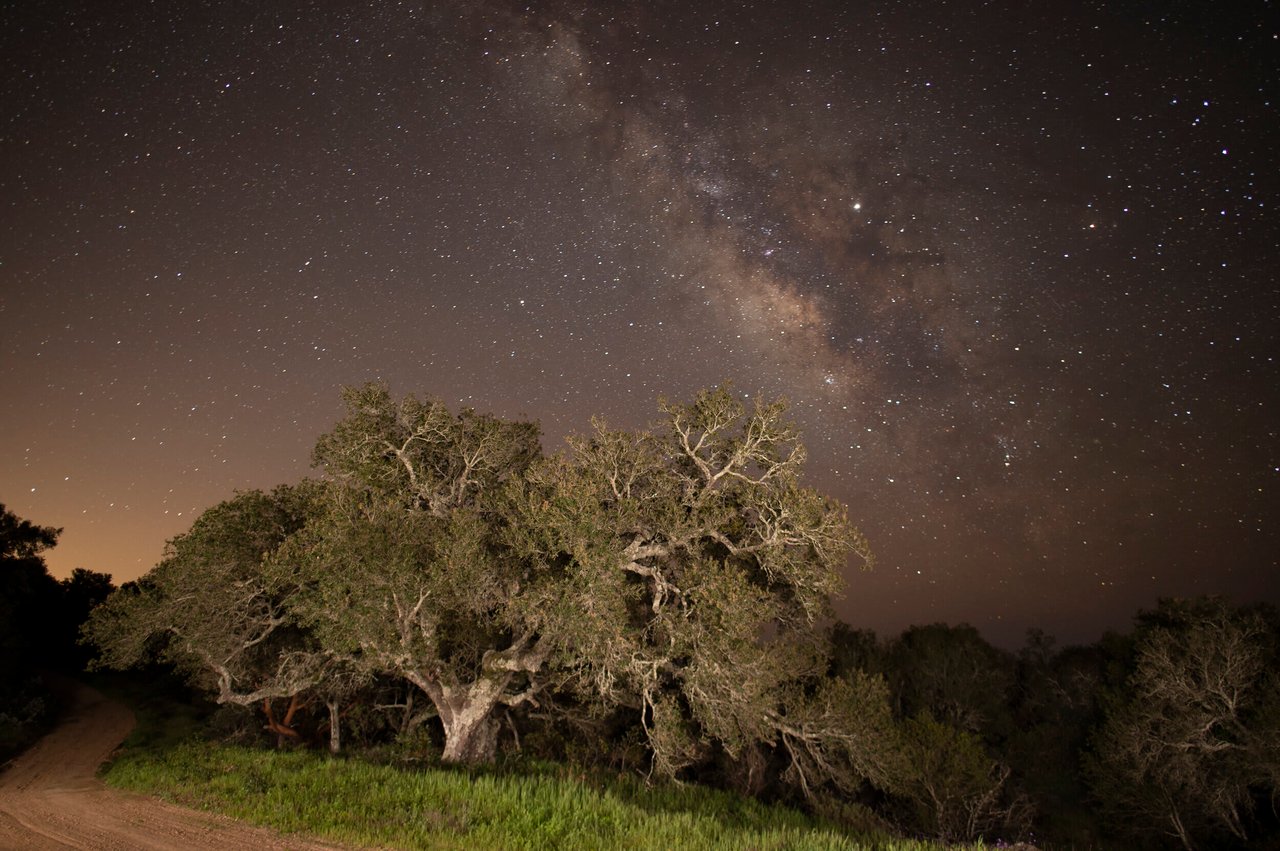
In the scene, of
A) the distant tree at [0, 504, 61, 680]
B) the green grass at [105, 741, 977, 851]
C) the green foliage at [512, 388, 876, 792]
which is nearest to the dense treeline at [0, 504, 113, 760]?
the distant tree at [0, 504, 61, 680]

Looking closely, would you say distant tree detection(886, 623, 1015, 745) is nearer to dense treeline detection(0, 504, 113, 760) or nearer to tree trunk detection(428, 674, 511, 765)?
tree trunk detection(428, 674, 511, 765)

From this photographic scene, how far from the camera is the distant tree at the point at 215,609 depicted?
20.4 meters

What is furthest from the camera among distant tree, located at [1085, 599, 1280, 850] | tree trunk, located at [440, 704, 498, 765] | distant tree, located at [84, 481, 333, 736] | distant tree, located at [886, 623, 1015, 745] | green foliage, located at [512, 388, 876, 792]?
distant tree, located at [886, 623, 1015, 745]

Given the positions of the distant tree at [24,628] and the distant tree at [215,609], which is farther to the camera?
the distant tree at [24,628]

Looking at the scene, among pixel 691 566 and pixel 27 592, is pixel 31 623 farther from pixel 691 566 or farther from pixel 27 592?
pixel 691 566

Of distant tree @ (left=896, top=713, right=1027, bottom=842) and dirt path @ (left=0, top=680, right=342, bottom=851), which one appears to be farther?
distant tree @ (left=896, top=713, right=1027, bottom=842)

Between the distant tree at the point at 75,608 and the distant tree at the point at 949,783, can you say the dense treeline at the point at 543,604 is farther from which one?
the distant tree at the point at 75,608

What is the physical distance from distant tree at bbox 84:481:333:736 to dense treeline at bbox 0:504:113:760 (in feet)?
25.2

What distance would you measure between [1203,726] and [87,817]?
44.4m

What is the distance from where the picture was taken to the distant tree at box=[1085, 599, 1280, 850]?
30.5 metres

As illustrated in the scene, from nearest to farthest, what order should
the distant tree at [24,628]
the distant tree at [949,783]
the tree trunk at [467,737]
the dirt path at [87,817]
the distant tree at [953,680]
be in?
the dirt path at [87,817] < the tree trunk at [467,737] < the distant tree at [24,628] < the distant tree at [949,783] < the distant tree at [953,680]

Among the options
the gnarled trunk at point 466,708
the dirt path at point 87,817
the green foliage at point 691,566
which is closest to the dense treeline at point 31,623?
the dirt path at point 87,817

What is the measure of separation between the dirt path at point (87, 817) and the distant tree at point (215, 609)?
3.61 meters

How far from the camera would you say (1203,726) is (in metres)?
31.8
